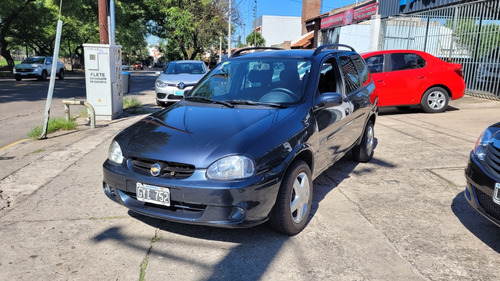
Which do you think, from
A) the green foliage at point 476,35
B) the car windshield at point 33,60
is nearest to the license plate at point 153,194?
the green foliage at point 476,35

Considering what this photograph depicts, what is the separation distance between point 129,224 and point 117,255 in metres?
0.58

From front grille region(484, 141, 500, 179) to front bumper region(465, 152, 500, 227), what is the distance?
0.11 ft

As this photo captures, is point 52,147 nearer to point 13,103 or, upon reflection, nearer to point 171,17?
point 13,103

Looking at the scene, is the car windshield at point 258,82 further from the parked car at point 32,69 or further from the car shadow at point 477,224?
the parked car at point 32,69

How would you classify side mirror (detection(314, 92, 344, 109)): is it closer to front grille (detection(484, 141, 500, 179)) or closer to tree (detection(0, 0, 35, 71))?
front grille (detection(484, 141, 500, 179))

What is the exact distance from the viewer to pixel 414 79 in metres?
9.52

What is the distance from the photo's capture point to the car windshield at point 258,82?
3945mm

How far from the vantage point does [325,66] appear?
175 inches

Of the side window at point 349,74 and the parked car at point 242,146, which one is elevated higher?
the side window at point 349,74

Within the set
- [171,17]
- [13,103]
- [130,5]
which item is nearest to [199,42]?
[171,17]

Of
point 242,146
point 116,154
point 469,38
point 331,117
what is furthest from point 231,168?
point 469,38

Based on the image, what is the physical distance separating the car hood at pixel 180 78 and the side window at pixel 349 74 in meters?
6.96

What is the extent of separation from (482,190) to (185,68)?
11.0 m

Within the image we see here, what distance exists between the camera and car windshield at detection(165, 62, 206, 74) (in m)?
12.8
